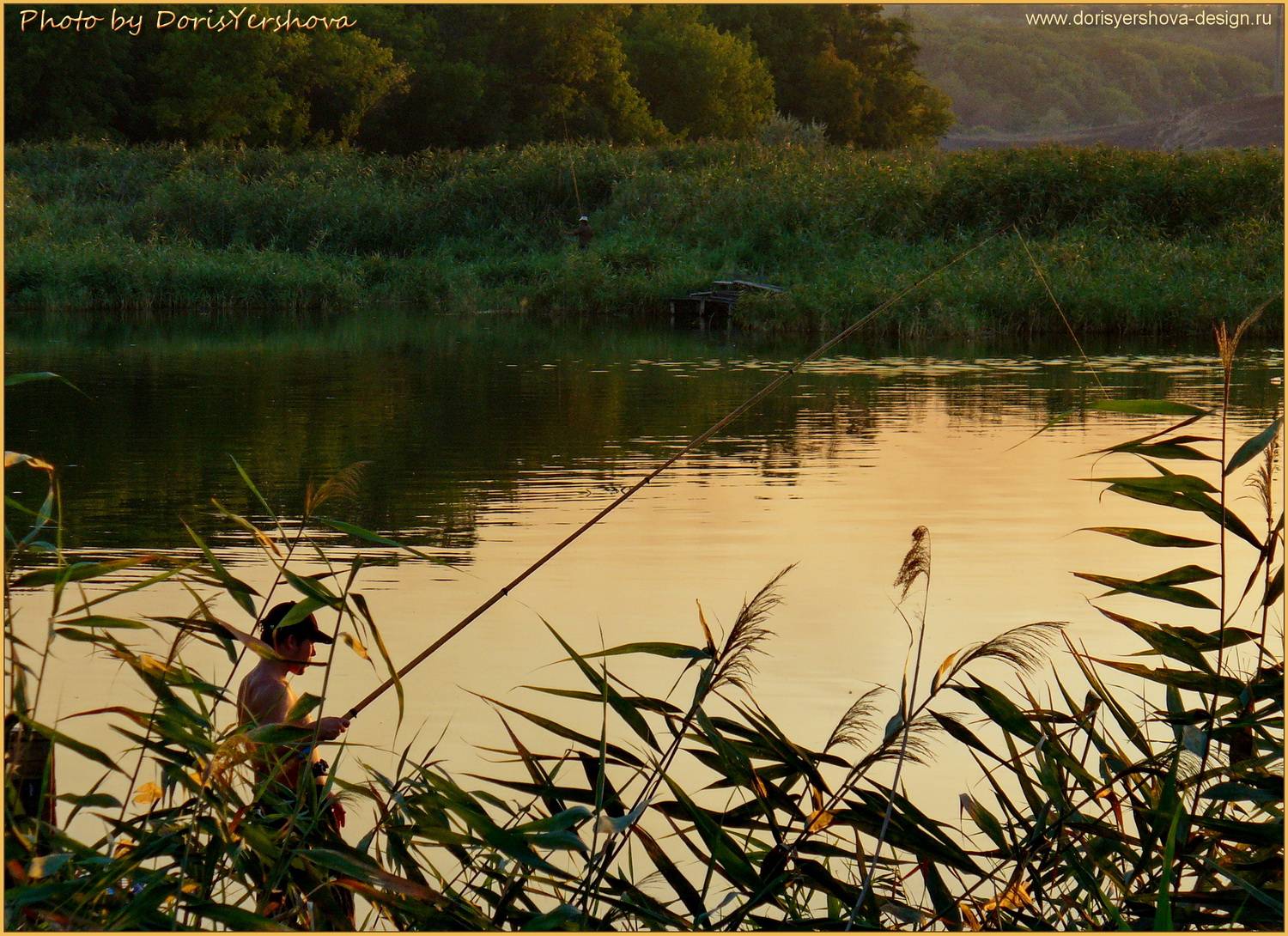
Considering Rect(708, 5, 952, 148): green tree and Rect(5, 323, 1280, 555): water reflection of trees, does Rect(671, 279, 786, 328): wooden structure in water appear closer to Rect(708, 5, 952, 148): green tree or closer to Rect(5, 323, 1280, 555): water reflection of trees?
Rect(5, 323, 1280, 555): water reflection of trees

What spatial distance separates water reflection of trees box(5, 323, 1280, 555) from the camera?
1280cm

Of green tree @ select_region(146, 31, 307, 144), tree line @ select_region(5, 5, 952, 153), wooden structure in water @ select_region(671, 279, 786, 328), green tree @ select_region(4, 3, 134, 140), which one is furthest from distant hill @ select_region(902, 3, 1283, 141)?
wooden structure in water @ select_region(671, 279, 786, 328)

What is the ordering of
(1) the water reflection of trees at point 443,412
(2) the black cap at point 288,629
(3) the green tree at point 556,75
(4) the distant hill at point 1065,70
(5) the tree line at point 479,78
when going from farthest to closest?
(4) the distant hill at point 1065,70, (3) the green tree at point 556,75, (5) the tree line at point 479,78, (1) the water reflection of trees at point 443,412, (2) the black cap at point 288,629

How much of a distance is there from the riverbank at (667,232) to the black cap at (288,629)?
23850mm

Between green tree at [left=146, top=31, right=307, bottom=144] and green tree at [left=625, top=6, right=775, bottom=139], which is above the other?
green tree at [left=625, top=6, right=775, bottom=139]

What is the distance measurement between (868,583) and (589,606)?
5.33 ft

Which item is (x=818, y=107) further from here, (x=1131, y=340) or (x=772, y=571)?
(x=772, y=571)

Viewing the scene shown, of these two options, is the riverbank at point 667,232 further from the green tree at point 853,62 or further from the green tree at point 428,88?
the green tree at point 853,62

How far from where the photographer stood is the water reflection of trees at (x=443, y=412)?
1280 centimetres

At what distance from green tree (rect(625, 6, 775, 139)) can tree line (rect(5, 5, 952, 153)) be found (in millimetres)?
73

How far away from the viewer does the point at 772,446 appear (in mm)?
16078

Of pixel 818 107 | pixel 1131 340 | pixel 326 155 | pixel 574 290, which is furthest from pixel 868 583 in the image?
pixel 818 107

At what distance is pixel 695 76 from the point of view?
2653 inches

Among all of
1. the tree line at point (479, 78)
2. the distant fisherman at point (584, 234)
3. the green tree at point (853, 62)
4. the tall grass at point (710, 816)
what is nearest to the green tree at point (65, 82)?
the tree line at point (479, 78)
